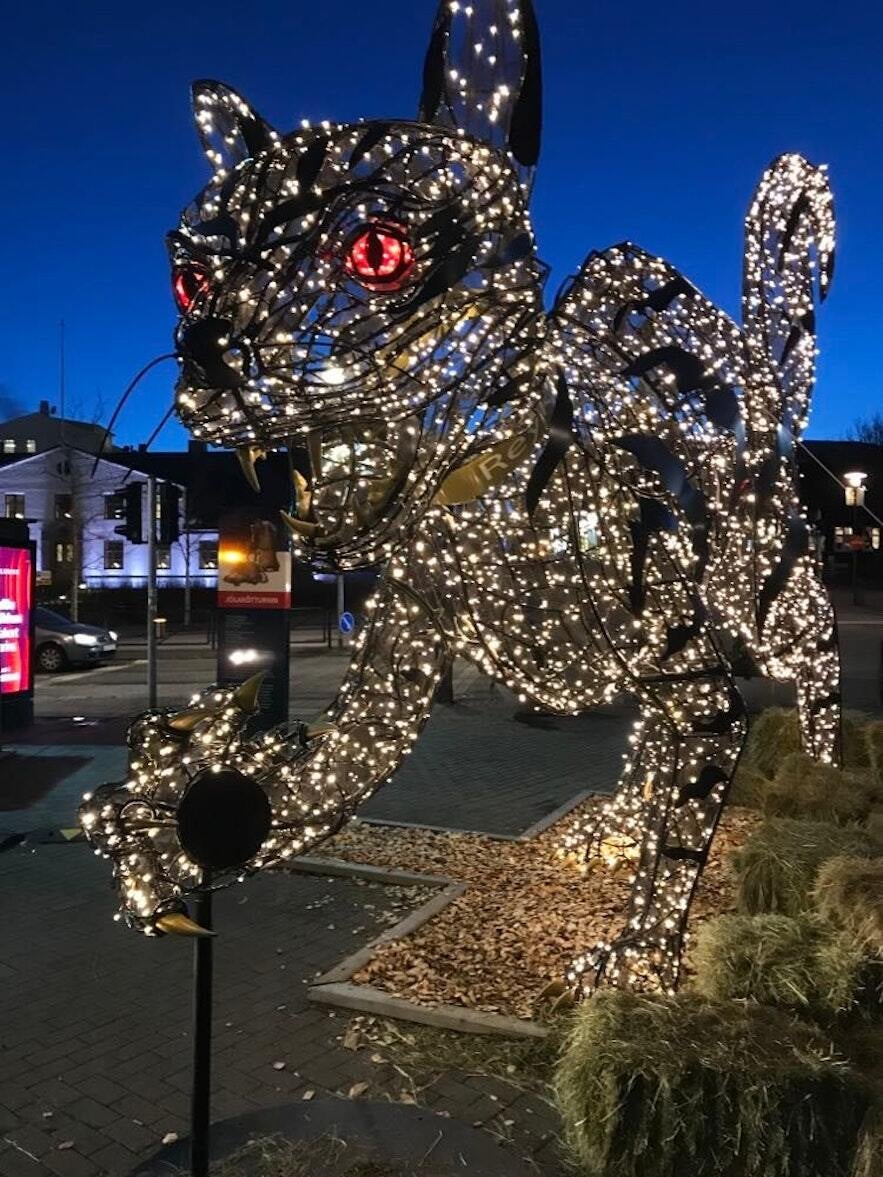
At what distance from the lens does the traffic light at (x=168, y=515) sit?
9.49m

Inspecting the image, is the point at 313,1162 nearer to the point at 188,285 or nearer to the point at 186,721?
the point at 186,721

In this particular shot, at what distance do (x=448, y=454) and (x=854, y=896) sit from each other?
2217 mm

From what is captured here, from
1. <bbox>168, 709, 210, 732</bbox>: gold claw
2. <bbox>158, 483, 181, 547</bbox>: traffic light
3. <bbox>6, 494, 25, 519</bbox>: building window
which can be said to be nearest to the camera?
<bbox>168, 709, 210, 732</bbox>: gold claw

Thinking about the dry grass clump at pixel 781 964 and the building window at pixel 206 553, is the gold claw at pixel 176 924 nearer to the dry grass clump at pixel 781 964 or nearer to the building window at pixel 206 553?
the dry grass clump at pixel 781 964

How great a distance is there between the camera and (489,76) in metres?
3.14

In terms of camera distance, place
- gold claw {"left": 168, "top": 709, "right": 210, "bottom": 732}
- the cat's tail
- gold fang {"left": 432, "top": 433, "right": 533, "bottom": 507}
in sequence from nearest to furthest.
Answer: gold claw {"left": 168, "top": 709, "right": 210, "bottom": 732}, gold fang {"left": 432, "top": 433, "right": 533, "bottom": 507}, the cat's tail

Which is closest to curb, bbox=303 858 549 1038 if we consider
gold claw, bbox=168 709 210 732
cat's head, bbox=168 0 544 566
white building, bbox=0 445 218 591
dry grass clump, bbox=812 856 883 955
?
dry grass clump, bbox=812 856 883 955

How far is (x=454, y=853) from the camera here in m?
5.96

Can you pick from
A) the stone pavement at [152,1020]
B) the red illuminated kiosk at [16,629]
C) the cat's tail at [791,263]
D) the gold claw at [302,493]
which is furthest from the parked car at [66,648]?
the gold claw at [302,493]

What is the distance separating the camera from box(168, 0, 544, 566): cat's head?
261 cm

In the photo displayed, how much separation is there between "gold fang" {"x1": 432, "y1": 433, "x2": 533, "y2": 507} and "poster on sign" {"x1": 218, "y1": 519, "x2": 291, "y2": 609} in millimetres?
5557

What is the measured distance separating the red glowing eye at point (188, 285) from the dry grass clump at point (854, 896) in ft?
9.84

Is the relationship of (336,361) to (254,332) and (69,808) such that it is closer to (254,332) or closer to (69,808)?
(254,332)

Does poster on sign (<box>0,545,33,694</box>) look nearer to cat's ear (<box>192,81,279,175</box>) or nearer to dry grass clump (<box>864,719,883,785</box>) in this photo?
cat's ear (<box>192,81,279,175</box>)
